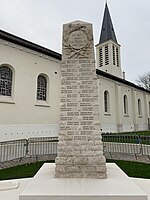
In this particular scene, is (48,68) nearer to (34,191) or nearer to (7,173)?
(7,173)

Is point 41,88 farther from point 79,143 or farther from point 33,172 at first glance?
point 79,143

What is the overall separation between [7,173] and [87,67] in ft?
14.9

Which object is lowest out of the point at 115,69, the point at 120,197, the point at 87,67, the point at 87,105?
the point at 120,197

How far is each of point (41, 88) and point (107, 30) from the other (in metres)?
23.6

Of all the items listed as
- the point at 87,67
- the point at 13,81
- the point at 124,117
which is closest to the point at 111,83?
the point at 124,117

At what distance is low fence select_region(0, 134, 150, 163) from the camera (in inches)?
354

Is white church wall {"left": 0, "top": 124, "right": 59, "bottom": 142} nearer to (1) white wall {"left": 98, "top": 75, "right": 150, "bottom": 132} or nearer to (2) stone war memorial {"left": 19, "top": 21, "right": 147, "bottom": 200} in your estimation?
(1) white wall {"left": 98, "top": 75, "right": 150, "bottom": 132}

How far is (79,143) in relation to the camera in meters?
4.41

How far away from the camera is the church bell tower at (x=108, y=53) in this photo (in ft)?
101

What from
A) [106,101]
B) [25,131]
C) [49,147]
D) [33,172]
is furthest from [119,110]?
[33,172]

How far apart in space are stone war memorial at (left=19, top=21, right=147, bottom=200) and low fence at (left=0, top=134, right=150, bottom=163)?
4.44 meters

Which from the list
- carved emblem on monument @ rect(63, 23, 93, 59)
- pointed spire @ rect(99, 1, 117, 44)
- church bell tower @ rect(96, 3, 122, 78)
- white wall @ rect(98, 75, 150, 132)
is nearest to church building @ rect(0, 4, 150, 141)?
white wall @ rect(98, 75, 150, 132)

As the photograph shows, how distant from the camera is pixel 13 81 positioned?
1394cm

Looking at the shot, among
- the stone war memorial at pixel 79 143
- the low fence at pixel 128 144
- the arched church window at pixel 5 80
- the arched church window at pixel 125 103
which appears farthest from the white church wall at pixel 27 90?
the arched church window at pixel 125 103
